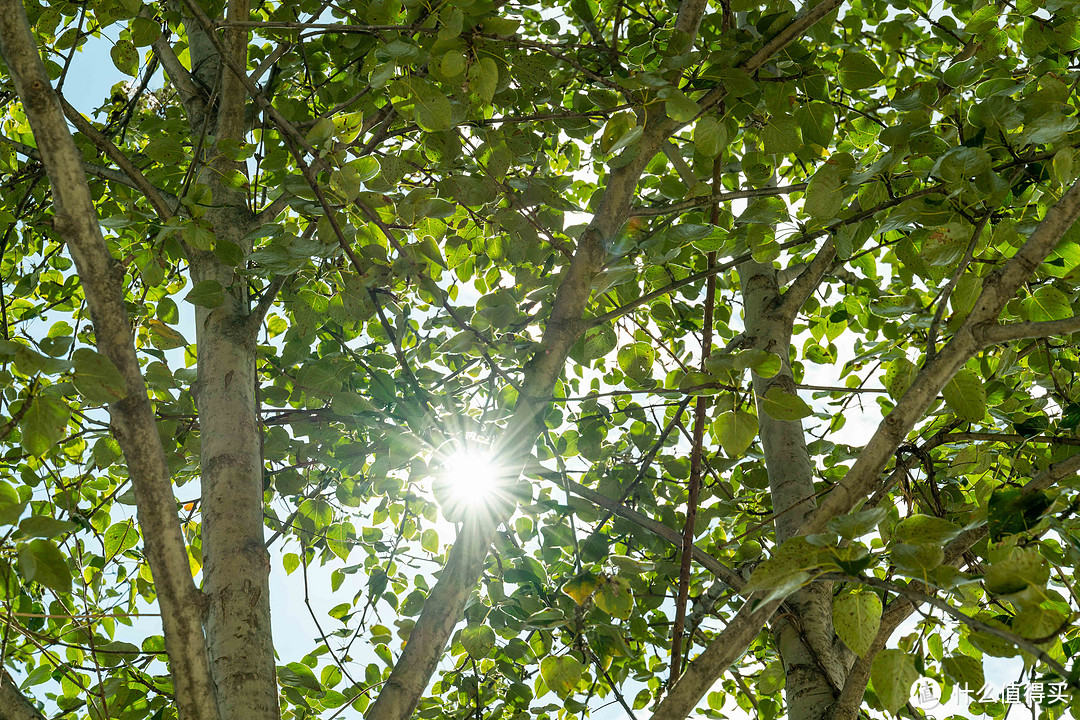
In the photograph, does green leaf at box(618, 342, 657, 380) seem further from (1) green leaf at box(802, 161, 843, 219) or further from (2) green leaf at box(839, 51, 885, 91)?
(2) green leaf at box(839, 51, 885, 91)

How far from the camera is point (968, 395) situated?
1.17 m

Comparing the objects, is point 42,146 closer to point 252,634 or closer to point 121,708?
point 252,634

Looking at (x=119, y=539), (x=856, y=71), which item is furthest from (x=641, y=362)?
(x=119, y=539)

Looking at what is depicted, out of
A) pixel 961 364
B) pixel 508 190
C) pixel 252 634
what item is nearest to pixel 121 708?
pixel 252 634

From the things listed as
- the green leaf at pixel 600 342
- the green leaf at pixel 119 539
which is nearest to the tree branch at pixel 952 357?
the green leaf at pixel 600 342

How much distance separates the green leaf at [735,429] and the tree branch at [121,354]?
84 centimetres

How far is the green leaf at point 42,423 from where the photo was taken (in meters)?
0.93

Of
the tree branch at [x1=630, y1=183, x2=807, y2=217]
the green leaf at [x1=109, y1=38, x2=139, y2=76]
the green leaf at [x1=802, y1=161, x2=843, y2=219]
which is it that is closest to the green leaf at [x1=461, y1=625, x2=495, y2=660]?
the tree branch at [x1=630, y1=183, x2=807, y2=217]

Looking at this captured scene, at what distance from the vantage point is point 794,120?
1.42 meters

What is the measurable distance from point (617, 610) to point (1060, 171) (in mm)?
1028

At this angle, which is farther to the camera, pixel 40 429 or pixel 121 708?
pixel 121 708

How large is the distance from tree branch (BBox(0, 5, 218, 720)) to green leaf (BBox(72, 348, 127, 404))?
0.34ft

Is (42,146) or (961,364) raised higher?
(42,146)

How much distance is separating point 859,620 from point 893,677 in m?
0.12
